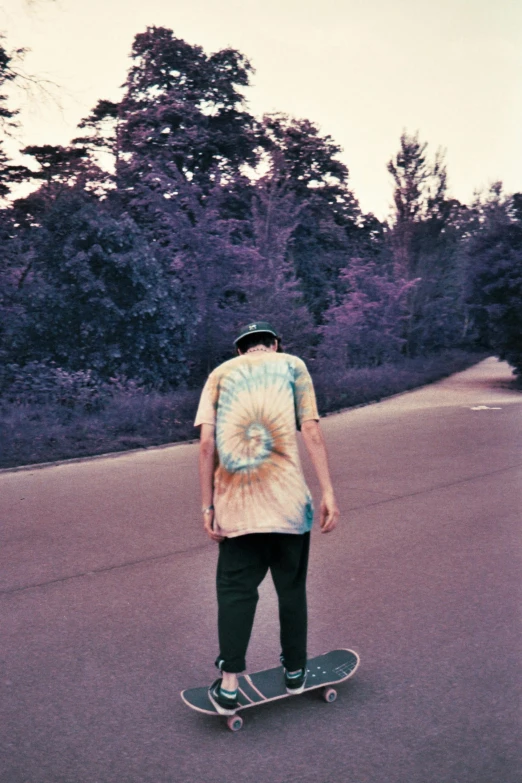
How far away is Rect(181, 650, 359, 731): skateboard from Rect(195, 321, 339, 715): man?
58 millimetres

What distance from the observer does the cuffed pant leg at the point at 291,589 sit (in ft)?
13.0

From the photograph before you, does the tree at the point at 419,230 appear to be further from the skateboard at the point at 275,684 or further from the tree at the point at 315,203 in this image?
the skateboard at the point at 275,684

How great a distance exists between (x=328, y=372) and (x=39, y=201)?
836 cm

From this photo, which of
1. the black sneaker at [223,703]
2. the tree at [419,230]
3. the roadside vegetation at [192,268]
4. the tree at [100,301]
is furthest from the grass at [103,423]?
the tree at [419,230]

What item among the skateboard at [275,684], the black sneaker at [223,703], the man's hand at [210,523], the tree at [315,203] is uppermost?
the tree at [315,203]

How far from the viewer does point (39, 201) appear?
2222 centimetres

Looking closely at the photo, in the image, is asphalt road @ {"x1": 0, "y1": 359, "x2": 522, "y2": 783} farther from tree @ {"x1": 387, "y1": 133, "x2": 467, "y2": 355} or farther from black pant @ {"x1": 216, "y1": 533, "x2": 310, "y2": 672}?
tree @ {"x1": 387, "y1": 133, "x2": 467, "y2": 355}

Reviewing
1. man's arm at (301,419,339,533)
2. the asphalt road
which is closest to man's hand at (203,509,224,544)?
man's arm at (301,419,339,533)

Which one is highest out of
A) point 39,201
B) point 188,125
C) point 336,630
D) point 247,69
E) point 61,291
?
point 247,69

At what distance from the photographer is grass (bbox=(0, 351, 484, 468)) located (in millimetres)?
12469

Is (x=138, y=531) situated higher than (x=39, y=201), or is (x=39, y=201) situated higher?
(x=39, y=201)

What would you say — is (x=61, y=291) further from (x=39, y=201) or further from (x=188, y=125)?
(x=188, y=125)

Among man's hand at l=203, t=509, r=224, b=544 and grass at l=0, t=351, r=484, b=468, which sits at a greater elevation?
man's hand at l=203, t=509, r=224, b=544

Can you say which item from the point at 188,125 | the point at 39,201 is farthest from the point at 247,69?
the point at 39,201
